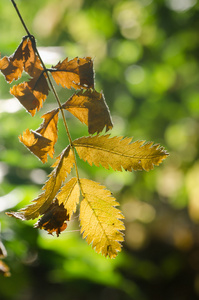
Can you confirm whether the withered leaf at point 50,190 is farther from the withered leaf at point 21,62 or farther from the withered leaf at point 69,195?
the withered leaf at point 21,62

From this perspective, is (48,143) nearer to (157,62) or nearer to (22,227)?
(22,227)

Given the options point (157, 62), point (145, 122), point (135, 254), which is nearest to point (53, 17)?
point (157, 62)

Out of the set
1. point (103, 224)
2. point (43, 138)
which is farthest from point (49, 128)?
point (103, 224)

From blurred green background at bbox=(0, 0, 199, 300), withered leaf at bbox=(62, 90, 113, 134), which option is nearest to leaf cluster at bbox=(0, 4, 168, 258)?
withered leaf at bbox=(62, 90, 113, 134)

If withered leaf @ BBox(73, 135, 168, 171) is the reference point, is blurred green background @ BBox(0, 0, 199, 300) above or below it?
above

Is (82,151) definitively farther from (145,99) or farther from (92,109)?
(145,99)

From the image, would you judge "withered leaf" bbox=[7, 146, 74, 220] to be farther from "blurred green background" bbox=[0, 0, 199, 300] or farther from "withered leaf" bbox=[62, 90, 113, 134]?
"blurred green background" bbox=[0, 0, 199, 300]
